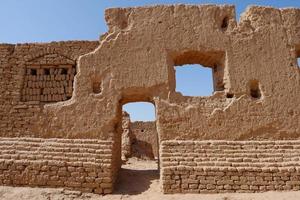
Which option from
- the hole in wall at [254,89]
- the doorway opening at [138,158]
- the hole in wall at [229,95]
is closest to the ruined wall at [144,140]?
the doorway opening at [138,158]

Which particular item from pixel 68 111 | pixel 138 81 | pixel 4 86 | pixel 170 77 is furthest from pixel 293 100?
pixel 4 86

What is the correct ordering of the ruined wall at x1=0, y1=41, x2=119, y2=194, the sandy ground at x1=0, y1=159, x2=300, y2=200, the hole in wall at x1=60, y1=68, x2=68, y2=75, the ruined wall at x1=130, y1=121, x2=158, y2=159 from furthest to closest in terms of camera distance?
the ruined wall at x1=130, y1=121, x2=158, y2=159, the hole in wall at x1=60, y1=68, x2=68, y2=75, the ruined wall at x1=0, y1=41, x2=119, y2=194, the sandy ground at x1=0, y1=159, x2=300, y2=200

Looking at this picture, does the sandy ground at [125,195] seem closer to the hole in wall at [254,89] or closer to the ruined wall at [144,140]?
the hole in wall at [254,89]

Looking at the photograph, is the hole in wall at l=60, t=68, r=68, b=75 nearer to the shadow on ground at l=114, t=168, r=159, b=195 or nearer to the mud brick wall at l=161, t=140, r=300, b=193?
the shadow on ground at l=114, t=168, r=159, b=195

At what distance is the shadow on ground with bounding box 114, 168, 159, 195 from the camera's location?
27.6ft

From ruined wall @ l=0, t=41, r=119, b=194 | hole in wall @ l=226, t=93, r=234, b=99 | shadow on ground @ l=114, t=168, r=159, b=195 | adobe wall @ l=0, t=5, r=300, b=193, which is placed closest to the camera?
ruined wall @ l=0, t=41, r=119, b=194

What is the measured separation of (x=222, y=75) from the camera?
9766 mm

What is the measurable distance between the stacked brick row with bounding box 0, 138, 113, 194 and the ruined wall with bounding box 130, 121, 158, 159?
25.9 ft

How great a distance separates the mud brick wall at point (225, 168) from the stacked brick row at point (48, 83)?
3329 mm

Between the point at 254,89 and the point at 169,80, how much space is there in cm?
236

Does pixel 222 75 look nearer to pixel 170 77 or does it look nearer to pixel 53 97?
pixel 170 77

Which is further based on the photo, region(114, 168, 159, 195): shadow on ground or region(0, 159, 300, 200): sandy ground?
region(114, 168, 159, 195): shadow on ground

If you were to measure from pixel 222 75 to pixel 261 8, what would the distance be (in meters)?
2.37

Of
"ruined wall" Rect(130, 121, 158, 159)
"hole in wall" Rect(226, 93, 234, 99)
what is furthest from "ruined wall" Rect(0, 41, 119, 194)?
"ruined wall" Rect(130, 121, 158, 159)
